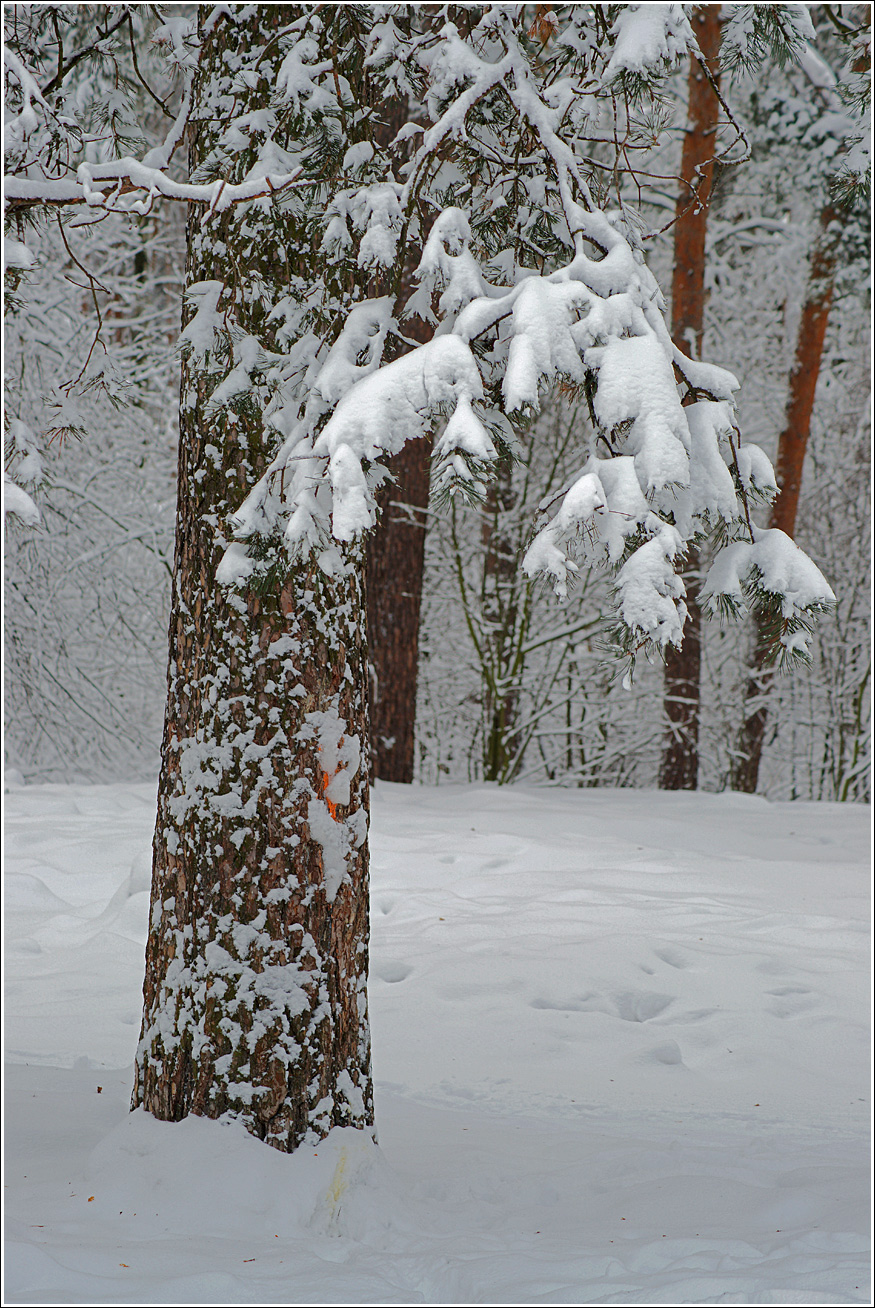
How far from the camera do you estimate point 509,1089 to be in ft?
12.5

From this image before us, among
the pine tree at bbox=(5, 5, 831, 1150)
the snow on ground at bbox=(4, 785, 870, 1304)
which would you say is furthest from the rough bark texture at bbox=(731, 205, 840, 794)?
the pine tree at bbox=(5, 5, 831, 1150)

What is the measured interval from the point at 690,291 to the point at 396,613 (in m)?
3.71

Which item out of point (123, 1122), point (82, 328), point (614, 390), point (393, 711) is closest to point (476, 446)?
point (614, 390)

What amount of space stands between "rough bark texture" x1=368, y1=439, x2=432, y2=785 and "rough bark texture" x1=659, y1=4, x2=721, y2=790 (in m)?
1.94

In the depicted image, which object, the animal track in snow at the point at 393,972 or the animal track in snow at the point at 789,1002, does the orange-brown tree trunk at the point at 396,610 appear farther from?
the animal track in snow at the point at 789,1002

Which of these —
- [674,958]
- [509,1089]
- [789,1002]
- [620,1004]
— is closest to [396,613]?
[674,958]

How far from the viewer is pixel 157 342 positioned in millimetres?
9977

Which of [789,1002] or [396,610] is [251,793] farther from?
[396,610]

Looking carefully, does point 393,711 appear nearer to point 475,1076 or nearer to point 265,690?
point 475,1076

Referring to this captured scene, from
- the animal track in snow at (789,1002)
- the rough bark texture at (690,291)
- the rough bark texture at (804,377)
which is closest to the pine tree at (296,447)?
the animal track in snow at (789,1002)

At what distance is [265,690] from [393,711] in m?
5.14

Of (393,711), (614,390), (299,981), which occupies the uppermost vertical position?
(614,390)

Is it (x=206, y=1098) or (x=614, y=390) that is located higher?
(x=614, y=390)

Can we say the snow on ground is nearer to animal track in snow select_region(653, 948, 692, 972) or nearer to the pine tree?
animal track in snow select_region(653, 948, 692, 972)
